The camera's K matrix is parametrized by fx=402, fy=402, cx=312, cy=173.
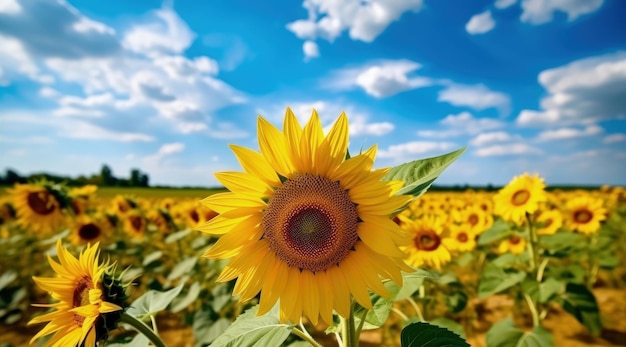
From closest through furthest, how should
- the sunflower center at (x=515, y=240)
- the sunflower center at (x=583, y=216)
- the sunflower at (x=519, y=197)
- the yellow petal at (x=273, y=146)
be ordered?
the yellow petal at (x=273, y=146), the sunflower at (x=519, y=197), the sunflower center at (x=515, y=240), the sunflower center at (x=583, y=216)

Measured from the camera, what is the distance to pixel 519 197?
174 inches

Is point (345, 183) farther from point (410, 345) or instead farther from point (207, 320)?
point (207, 320)

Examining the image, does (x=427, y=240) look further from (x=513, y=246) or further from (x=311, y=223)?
(x=311, y=223)

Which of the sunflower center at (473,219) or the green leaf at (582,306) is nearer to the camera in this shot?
the green leaf at (582,306)

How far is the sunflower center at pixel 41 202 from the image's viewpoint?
5359 mm

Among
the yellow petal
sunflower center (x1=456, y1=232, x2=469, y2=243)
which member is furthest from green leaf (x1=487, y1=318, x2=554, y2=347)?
the yellow petal

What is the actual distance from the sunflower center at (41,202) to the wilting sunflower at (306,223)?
5.19 metres

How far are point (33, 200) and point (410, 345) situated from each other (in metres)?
5.75

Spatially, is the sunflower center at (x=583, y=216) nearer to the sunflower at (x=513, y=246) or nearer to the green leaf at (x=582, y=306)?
the sunflower at (x=513, y=246)

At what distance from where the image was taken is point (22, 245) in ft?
27.8

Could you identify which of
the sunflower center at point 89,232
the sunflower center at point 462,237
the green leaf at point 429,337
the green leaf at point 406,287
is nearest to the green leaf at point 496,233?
the sunflower center at point 462,237

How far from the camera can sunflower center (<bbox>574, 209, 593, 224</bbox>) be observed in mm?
5758

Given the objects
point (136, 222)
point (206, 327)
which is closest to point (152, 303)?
point (206, 327)

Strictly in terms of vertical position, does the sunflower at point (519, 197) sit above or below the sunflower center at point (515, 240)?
above
